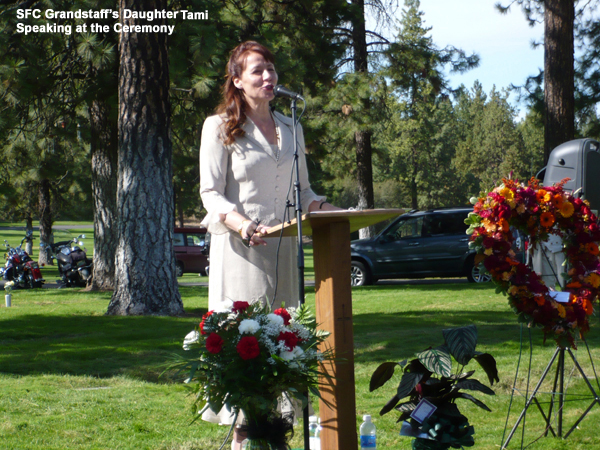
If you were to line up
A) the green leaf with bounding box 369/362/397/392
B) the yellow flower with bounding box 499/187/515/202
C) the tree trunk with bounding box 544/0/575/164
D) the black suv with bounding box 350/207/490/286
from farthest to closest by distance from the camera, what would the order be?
the black suv with bounding box 350/207/490/286 < the tree trunk with bounding box 544/0/575/164 < the yellow flower with bounding box 499/187/515/202 < the green leaf with bounding box 369/362/397/392

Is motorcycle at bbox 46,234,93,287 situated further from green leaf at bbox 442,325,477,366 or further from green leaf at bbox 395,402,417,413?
green leaf at bbox 442,325,477,366

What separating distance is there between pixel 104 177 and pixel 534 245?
10903 mm

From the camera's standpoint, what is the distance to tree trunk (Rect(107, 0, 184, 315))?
9.57 meters

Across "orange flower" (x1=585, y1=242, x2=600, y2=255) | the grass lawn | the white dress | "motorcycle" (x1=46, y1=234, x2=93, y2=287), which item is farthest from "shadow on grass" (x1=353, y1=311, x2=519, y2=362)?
"motorcycle" (x1=46, y1=234, x2=93, y2=287)

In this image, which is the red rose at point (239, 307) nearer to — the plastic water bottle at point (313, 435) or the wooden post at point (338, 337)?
the wooden post at point (338, 337)

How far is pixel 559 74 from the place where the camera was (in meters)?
11.1

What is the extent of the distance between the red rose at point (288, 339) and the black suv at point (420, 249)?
518 inches

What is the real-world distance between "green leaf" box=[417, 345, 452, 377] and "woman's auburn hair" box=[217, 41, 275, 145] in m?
1.36

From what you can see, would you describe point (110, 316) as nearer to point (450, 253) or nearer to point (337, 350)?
point (337, 350)

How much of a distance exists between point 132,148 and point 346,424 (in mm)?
7542

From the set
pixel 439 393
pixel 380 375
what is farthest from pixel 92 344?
pixel 439 393

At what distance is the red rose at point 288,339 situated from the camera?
268 cm

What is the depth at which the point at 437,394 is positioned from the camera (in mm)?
3299

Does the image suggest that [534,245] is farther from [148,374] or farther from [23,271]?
[23,271]
